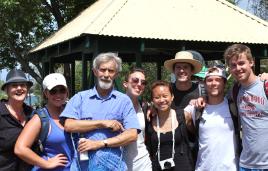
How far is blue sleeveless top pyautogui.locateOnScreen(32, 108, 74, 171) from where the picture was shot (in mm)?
4082

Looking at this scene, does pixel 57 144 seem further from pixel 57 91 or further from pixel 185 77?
pixel 185 77

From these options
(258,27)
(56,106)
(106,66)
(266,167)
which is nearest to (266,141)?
(266,167)

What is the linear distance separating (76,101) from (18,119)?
694mm

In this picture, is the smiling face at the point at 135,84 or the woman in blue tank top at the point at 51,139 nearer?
the woman in blue tank top at the point at 51,139

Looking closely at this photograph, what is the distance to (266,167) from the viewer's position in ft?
13.7

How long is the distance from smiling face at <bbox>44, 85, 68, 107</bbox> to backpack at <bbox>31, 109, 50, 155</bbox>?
130mm

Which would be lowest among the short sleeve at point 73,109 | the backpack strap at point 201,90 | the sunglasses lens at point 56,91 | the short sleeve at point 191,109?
the short sleeve at point 191,109

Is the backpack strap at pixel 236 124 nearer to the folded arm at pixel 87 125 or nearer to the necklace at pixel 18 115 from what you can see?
the folded arm at pixel 87 125

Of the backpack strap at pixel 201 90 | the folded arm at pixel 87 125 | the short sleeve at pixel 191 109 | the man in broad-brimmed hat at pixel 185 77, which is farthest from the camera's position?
the man in broad-brimmed hat at pixel 185 77

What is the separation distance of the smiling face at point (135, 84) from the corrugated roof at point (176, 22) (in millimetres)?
5892

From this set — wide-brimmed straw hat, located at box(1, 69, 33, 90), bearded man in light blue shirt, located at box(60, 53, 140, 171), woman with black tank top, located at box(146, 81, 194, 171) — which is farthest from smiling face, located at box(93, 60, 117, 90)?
wide-brimmed straw hat, located at box(1, 69, 33, 90)

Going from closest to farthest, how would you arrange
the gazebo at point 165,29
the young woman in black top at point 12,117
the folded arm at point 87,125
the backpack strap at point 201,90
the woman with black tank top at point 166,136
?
1. the folded arm at point 87,125
2. the young woman in black top at point 12,117
3. the woman with black tank top at point 166,136
4. the backpack strap at point 201,90
5. the gazebo at point 165,29

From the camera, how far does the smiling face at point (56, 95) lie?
166 inches

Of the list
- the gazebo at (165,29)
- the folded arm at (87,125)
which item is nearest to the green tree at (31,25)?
the gazebo at (165,29)
